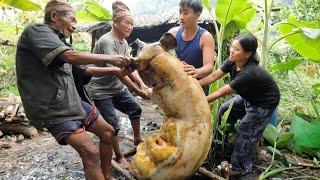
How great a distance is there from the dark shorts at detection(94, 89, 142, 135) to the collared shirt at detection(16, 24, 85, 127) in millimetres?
1111

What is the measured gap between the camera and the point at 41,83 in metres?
2.96

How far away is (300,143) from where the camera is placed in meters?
4.38

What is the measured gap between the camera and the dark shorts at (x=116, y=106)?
4199mm

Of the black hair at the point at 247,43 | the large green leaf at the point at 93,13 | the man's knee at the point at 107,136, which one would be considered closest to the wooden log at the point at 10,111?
the large green leaf at the point at 93,13

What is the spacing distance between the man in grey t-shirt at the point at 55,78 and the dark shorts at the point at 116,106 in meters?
1.04

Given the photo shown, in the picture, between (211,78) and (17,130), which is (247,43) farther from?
(17,130)

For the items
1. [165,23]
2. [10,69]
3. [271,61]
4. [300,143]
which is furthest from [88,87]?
[10,69]

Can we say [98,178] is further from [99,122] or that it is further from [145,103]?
[145,103]

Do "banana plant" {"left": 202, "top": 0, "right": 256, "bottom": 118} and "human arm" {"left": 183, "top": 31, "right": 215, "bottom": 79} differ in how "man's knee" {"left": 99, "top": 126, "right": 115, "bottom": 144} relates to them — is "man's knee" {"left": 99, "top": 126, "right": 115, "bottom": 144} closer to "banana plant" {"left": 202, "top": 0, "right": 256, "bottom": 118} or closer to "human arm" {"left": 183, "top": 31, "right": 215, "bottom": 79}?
"human arm" {"left": 183, "top": 31, "right": 215, "bottom": 79}

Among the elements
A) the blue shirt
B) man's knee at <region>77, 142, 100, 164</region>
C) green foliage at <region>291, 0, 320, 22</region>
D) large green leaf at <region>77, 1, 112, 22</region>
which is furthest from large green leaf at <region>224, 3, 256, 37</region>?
green foliage at <region>291, 0, 320, 22</region>

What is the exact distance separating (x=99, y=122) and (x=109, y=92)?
2.93ft

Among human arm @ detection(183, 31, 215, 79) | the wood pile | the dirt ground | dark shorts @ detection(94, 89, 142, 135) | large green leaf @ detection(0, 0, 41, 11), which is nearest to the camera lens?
human arm @ detection(183, 31, 215, 79)

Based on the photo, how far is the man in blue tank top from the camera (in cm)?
391

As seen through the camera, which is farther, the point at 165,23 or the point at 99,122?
the point at 165,23
